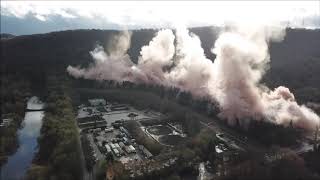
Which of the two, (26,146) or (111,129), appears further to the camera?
(111,129)

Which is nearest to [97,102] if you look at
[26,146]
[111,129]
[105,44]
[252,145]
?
[111,129]

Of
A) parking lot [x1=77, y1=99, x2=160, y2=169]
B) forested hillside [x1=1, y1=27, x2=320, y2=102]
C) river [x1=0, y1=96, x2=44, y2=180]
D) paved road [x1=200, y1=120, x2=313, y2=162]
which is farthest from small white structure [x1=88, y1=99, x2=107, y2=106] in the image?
paved road [x1=200, y1=120, x2=313, y2=162]

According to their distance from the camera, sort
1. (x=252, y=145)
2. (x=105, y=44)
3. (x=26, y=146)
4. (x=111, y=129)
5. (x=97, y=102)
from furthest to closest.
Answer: (x=105, y=44) < (x=97, y=102) < (x=111, y=129) < (x=26, y=146) < (x=252, y=145)

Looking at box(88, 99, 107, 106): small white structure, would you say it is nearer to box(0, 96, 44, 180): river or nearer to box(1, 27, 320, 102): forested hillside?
box(0, 96, 44, 180): river

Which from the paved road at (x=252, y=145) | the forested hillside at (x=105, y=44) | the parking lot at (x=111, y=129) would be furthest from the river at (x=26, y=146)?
the paved road at (x=252, y=145)

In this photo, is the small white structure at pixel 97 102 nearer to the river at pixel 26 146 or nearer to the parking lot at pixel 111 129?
the parking lot at pixel 111 129

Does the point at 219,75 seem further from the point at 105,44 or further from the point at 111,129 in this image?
the point at 105,44

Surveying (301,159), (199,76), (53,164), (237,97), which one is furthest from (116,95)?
(301,159)

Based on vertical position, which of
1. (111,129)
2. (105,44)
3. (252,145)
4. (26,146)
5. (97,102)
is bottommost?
(26,146)

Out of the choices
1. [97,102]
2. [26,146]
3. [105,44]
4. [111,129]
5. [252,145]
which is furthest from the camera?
[105,44]
